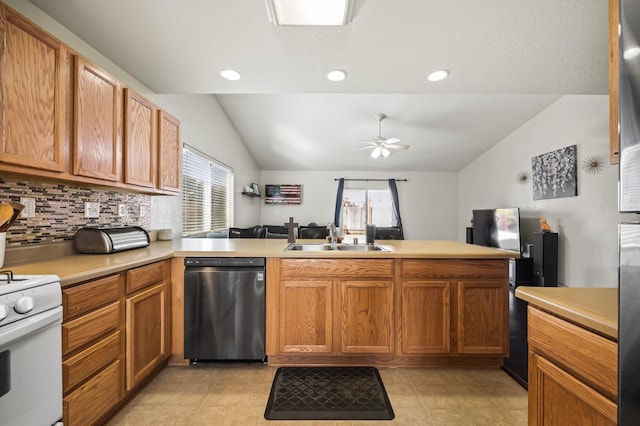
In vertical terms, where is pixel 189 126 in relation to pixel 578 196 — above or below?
above

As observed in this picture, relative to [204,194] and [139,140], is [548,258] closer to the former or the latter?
[204,194]

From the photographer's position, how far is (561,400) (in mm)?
829

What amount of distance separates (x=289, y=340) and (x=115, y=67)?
2444mm

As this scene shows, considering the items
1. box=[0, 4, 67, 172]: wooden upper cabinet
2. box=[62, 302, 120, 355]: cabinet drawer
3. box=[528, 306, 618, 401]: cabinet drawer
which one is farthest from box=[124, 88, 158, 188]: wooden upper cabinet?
box=[528, 306, 618, 401]: cabinet drawer

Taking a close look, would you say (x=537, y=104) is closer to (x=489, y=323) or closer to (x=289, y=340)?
(x=489, y=323)

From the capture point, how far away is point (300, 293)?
6.59 ft

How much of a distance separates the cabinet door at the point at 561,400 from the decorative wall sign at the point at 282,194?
256 inches

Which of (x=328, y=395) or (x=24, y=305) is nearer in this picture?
(x=24, y=305)

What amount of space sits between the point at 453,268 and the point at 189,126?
125 inches

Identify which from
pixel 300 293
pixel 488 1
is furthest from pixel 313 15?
pixel 300 293

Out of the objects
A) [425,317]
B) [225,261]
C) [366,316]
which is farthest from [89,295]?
[425,317]

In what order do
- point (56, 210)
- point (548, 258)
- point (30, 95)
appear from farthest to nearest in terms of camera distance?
1. point (548, 258)
2. point (56, 210)
3. point (30, 95)

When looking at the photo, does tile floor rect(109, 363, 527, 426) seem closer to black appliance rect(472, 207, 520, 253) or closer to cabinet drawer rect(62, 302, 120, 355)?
cabinet drawer rect(62, 302, 120, 355)

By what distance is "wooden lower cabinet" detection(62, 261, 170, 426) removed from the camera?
1.21m
